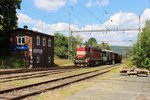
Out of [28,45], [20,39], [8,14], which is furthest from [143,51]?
[8,14]

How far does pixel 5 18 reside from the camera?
54750 mm

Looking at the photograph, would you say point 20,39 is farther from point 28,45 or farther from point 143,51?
point 143,51

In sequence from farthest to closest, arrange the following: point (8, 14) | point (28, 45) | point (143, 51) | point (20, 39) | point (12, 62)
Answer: point (20, 39), point (28, 45), point (8, 14), point (12, 62), point (143, 51)

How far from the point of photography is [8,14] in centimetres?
5519

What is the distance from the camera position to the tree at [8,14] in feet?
179

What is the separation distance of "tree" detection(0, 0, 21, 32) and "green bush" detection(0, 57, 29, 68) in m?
5.58

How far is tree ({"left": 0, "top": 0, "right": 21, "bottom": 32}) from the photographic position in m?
54.5

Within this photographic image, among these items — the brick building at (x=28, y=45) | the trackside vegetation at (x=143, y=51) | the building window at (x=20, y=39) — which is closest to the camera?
the trackside vegetation at (x=143, y=51)

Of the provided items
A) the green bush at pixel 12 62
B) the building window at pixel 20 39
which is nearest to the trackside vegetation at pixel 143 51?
the green bush at pixel 12 62

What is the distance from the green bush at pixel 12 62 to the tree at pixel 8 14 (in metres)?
5.58

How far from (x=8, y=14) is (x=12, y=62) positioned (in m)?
8.83

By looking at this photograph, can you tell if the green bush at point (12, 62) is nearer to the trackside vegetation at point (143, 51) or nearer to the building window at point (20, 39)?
the building window at point (20, 39)

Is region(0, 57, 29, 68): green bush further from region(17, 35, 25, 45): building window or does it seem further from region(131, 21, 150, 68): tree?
region(131, 21, 150, 68): tree

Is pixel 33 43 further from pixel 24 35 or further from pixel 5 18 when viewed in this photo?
pixel 5 18
